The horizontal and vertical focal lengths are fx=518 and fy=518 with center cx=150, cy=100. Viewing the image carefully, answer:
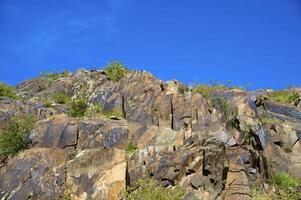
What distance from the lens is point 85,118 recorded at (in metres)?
26.2

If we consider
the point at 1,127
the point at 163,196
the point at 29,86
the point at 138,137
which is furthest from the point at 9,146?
the point at 29,86

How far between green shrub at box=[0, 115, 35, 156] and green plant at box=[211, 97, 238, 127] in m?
9.59

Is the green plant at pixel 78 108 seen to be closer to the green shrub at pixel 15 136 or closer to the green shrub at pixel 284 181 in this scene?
the green shrub at pixel 15 136

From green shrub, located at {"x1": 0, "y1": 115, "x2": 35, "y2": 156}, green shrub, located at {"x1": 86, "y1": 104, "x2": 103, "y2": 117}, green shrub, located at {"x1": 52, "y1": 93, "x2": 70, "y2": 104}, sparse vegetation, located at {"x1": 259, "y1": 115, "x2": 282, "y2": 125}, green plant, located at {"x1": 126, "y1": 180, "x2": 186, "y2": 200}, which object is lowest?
green plant, located at {"x1": 126, "y1": 180, "x2": 186, "y2": 200}

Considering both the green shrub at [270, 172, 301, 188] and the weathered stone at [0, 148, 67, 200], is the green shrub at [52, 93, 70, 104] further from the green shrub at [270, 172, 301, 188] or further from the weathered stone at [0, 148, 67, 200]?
the green shrub at [270, 172, 301, 188]

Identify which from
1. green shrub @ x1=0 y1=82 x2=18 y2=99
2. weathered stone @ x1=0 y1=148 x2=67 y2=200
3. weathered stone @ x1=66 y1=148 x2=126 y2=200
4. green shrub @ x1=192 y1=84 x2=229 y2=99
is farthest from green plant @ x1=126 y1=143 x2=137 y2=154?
green shrub @ x1=0 y1=82 x2=18 y2=99

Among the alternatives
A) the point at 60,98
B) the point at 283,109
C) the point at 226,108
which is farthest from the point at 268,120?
the point at 60,98

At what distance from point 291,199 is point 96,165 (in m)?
8.40

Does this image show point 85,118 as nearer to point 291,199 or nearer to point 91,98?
point 91,98

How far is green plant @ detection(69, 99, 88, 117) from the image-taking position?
27.3 metres

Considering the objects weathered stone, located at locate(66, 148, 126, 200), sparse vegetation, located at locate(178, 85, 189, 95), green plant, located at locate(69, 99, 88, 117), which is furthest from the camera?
sparse vegetation, located at locate(178, 85, 189, 95)

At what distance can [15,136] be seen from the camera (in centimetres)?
2434

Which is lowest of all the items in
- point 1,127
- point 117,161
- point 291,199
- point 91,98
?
point 291,199

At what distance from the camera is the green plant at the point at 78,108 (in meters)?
27.3
